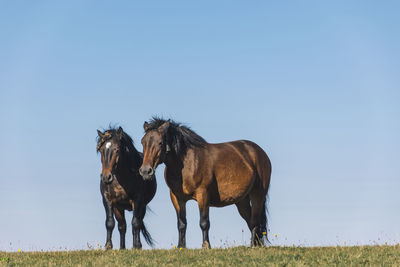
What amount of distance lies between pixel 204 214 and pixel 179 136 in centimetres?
212

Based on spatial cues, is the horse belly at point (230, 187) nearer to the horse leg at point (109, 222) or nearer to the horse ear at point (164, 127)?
the horse ear at point (164, 127)

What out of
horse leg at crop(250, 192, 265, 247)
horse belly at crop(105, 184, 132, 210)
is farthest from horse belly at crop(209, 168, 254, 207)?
horse belly at crop(105, 184, 132, 210)

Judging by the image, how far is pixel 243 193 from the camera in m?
15.9

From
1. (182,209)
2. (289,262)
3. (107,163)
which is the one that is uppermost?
(107,163)

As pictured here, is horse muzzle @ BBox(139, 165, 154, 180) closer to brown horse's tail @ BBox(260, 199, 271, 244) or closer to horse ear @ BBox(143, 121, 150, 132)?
horse ear @ BBox(143, 121, 150, 132)

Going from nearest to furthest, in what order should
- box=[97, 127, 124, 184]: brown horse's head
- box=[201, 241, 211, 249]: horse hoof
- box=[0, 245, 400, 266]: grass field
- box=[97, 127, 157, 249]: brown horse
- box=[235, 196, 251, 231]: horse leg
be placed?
box=[0, 245, 400, 266]: grass field
box=[201, 241, 211, 249]: horse hoof
box=[97, 127, 124, 184]: brown horse's head
box=[97, 127, 157, 249]: brown horse
box=[235, 196, 251, 231]: horse leg

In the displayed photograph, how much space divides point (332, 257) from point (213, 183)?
4.09 metres

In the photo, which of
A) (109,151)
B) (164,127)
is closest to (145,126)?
(164,127)

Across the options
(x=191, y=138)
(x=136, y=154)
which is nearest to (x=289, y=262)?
(x=191, y=138)

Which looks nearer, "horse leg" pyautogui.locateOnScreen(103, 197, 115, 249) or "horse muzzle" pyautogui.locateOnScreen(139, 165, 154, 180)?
"horse muzzle" pyautogui.locateOnScreen(139, 165, 154, 180)

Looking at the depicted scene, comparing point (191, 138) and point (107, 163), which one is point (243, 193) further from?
point (107, 163)

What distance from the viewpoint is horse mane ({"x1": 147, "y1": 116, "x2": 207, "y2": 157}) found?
14781 mm

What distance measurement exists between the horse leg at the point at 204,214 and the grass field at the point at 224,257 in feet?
2.66

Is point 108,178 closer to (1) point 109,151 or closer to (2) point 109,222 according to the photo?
(1) point 109,151
